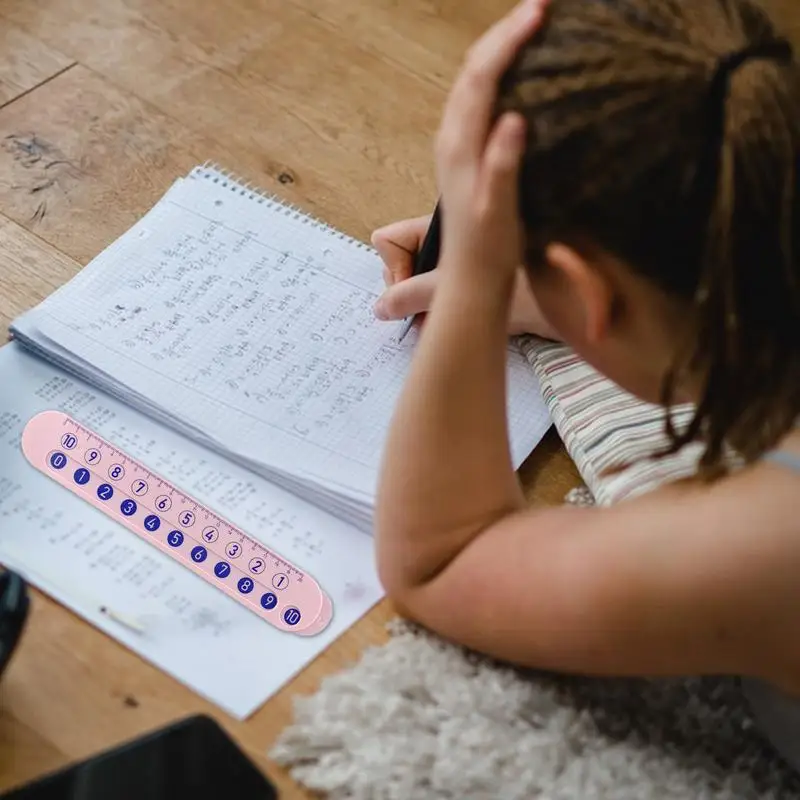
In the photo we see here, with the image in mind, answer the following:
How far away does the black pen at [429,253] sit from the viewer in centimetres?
82

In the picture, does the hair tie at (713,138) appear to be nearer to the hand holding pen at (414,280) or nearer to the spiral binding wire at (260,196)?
the hand holding pen at (414,280)

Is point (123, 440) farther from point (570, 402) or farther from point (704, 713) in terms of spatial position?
point (704, 713)

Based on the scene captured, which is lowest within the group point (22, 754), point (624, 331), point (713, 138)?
point (22, 754)

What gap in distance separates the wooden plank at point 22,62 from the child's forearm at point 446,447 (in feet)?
1.84

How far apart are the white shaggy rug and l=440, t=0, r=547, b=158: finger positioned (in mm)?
277

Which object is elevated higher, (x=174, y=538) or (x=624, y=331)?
(x=624, y=331)

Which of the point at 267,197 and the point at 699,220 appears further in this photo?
the point at 267,197

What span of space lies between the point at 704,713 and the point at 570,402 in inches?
8.5

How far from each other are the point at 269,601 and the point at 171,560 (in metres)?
0.07

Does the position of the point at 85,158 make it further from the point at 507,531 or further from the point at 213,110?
the point at 507,531

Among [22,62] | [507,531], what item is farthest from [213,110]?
[507,531]

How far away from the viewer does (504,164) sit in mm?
538

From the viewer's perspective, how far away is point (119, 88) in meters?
1.04

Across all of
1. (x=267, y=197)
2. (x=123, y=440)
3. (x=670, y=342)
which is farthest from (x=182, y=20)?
(x=670, y=342)
